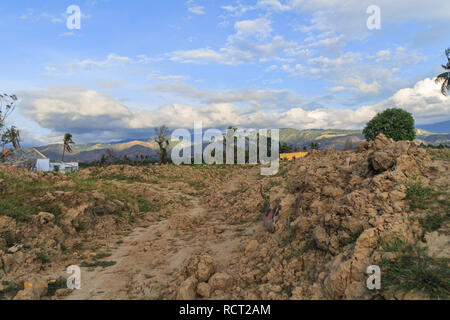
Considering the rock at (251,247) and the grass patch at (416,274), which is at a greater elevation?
the grass patch at (416,274)

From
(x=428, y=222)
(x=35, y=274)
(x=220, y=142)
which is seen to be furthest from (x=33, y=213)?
(x=220, y=142)

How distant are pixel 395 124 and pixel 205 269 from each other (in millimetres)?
36007

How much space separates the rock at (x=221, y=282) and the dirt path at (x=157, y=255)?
782 millimetres

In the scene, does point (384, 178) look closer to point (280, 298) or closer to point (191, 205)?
point (280, 298)

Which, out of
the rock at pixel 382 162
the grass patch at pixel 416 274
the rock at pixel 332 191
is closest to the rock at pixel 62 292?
the grass patch at pixel 416 274

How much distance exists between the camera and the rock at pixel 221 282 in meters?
5.14

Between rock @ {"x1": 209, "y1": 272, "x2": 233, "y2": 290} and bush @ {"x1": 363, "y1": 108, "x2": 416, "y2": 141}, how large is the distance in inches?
1351

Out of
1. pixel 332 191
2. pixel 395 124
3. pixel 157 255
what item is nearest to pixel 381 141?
pixel 332 191

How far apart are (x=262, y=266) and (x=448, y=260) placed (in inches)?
132

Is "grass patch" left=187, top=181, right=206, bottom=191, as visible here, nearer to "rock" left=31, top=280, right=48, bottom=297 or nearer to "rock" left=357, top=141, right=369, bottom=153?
"rock" left=357, top=141, right=369, bottom=153

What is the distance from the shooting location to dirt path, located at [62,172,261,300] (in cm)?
556

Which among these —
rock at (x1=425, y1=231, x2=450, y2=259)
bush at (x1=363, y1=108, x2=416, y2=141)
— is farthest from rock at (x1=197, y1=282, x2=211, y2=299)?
bush at (x1=363, y1=108, x2=416, y2=141)

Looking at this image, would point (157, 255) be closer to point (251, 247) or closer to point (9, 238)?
point (251, 247)

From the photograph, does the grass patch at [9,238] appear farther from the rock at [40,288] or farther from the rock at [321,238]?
the rock at [321,238]
